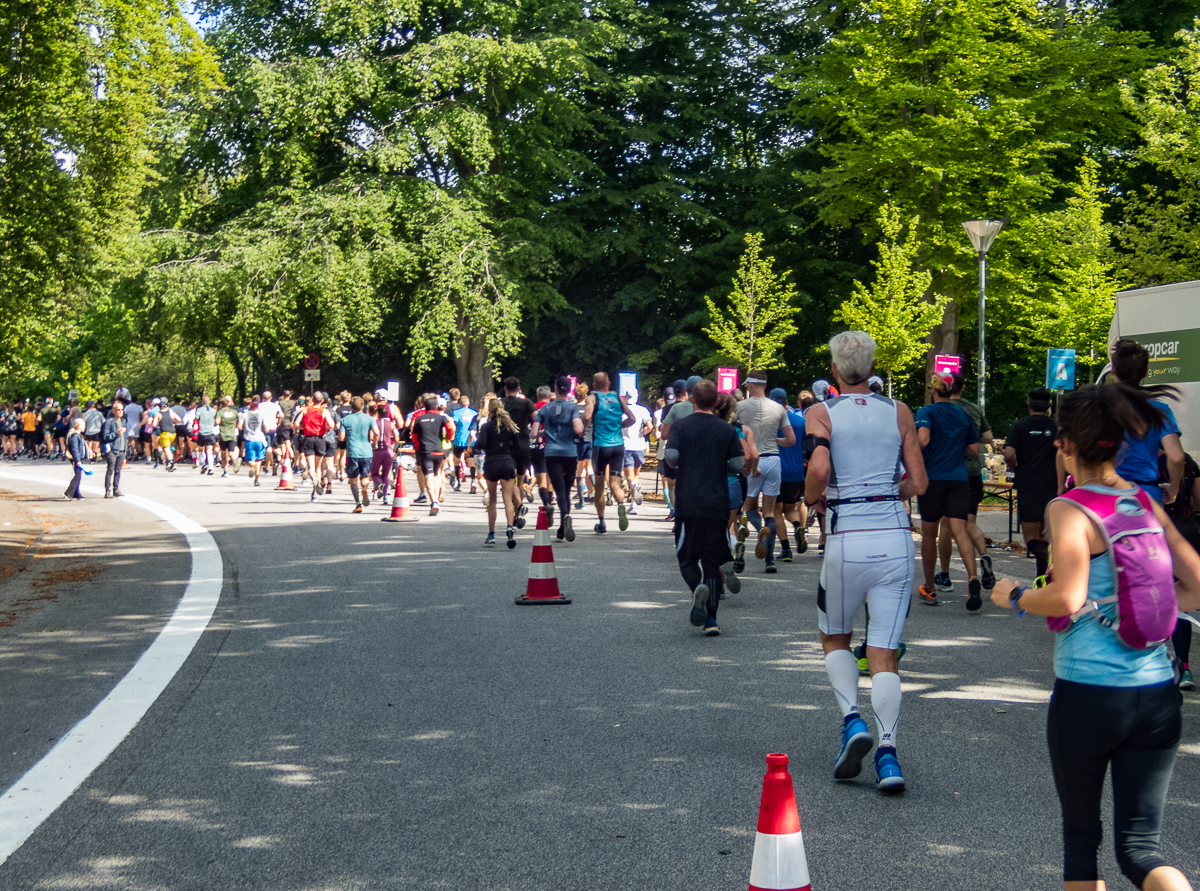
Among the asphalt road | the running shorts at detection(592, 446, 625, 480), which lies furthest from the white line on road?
the running shorts at detection(592, 446, 625, 480)

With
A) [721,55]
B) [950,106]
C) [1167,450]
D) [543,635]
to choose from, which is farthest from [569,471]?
[721,55]

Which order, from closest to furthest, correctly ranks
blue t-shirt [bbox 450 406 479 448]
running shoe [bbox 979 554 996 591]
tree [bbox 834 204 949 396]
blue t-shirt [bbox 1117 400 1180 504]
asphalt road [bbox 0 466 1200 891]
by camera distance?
asphalt road [bbox 0 466 1200 891] < blue t-shirt [bbox 1117 400 1180 504] < running shoe [bbox 979 554 996 591] < blue t-shirt [bbox 450 406 479 448] < tree [bbox 834 204 949 396]

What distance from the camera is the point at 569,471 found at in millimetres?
13992

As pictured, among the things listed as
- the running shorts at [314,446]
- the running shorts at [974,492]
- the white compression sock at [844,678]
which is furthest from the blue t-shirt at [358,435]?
the white compression sock at [844,678]

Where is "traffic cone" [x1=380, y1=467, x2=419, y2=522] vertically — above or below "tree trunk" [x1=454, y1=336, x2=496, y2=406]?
below

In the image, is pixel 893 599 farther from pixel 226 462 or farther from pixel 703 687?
pixel 226 462

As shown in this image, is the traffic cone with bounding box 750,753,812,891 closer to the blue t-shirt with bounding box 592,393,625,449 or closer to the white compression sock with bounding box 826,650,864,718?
the white compression sock with bounding box 826,650,864,718

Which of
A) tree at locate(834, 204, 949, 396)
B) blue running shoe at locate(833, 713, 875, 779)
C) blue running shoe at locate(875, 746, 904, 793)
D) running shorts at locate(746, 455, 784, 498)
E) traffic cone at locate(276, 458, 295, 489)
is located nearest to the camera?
blue running shoe at locate(875, 746, 904, 793)

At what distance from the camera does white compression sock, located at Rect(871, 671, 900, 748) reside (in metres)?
4.94

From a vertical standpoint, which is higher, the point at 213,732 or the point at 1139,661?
the point at 1139,661

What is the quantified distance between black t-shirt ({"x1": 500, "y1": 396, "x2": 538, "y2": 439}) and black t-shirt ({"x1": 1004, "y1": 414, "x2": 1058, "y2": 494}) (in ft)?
19.7

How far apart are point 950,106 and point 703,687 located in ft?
92.7

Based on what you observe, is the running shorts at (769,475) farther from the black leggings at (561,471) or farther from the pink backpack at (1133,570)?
the pink backpack at (1133,570)

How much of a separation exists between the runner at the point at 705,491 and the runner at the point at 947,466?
2.13 meters
